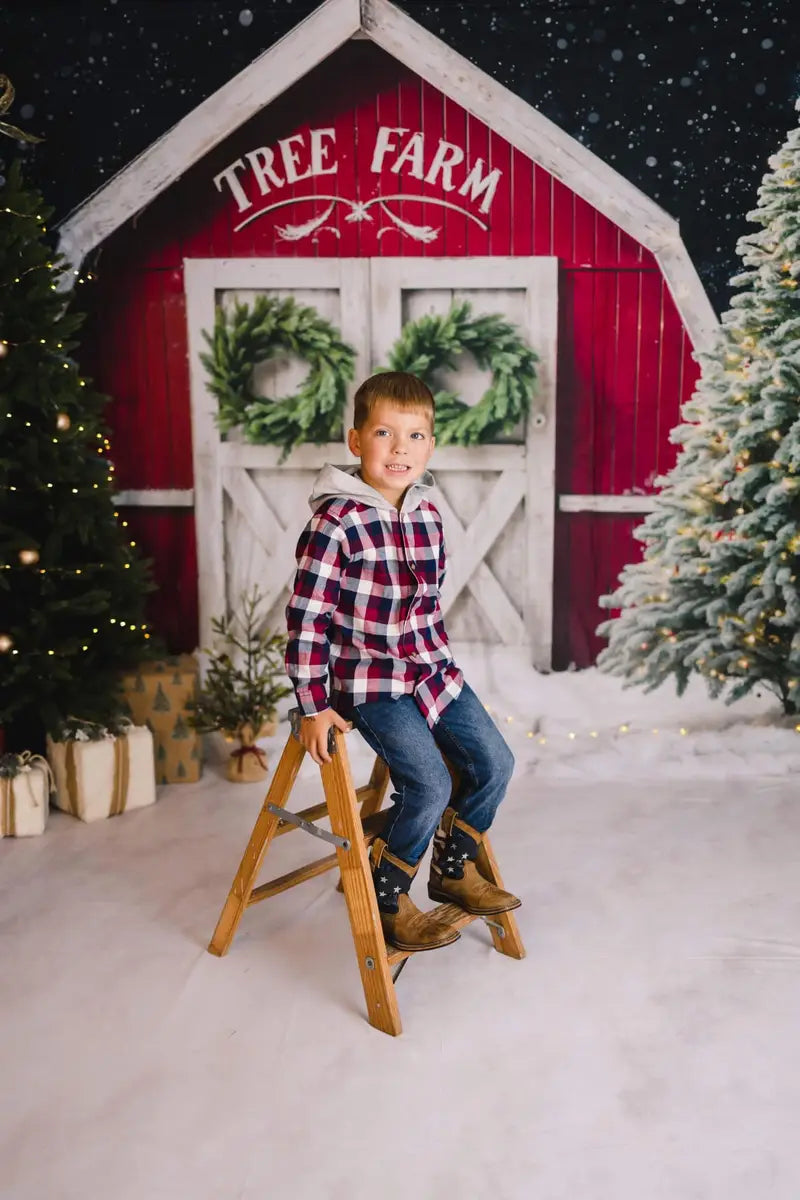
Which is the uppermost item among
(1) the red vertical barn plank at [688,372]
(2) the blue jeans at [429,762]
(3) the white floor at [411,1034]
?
(1) the red vertical barn plank at [688,372]

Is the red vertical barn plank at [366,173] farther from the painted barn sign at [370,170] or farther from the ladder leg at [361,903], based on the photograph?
the ladder leg at [361,903]

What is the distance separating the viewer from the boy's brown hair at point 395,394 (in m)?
2.62

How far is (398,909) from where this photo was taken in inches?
104

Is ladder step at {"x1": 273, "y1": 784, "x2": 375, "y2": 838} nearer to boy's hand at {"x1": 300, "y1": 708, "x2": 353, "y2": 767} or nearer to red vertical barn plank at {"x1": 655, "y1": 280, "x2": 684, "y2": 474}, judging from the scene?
boy's hand at {"x1": 300, "y1": 708, "x2": 353, "y2": 767}

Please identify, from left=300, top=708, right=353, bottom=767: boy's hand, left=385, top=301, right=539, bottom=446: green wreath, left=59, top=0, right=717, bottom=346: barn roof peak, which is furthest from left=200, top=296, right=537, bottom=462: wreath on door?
left=300, top=708, right=353, bottom=767: boy's hand

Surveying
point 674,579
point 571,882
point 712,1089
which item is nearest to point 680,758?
point 674,579

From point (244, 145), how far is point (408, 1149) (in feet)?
13.1

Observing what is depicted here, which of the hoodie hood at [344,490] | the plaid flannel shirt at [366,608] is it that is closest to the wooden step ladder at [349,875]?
the plaid flannel shirt at [366,608]

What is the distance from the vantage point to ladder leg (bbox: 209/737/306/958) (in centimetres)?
276

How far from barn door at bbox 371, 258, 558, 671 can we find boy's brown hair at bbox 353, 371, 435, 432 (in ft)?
6.87

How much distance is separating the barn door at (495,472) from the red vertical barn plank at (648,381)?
0.39 meters

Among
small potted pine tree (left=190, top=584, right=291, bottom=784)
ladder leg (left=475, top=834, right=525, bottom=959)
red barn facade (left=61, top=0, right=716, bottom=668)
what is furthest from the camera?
red barn facade (left=61, top=0, right=716, bottom=668)

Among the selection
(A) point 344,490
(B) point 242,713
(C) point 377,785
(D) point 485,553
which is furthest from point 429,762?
(D) point 485,553

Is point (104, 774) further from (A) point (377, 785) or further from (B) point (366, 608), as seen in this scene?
(B) point (366, 608)
